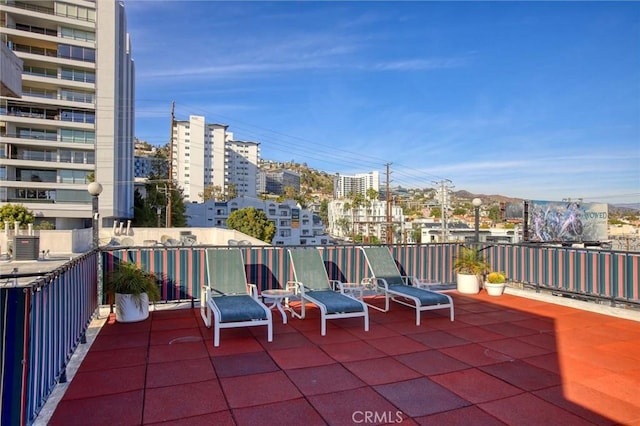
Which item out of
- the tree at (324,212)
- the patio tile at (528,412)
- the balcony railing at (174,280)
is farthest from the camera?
the tree at (324,212)

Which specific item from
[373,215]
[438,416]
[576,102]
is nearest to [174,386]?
[438,416]

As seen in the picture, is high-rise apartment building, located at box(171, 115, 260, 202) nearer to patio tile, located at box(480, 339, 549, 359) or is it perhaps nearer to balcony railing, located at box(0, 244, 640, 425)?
balcony railing, located at box(0, 244, 640, 425)

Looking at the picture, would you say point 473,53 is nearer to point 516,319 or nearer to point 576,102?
point 576,102

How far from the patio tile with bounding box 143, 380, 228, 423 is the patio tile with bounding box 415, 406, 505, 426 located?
5.26 feet

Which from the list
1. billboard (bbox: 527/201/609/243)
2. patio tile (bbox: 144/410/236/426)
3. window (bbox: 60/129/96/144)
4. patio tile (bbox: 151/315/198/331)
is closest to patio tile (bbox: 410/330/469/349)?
patio tile (bbox: 144/410/236/426)

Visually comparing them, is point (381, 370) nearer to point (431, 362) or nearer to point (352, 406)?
point (431, 362)

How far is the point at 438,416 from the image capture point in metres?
3.09

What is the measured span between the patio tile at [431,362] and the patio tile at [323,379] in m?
0.74

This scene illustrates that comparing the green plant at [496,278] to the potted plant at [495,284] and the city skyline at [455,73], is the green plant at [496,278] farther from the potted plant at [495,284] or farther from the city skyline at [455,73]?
the city skyline at [455,73]

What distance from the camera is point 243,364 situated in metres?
4.19

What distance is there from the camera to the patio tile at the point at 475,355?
437 centimetres

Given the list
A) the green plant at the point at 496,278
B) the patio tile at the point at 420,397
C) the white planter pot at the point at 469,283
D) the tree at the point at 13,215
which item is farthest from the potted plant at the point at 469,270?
the tree at the point at 13,215

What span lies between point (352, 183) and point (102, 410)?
524 ft

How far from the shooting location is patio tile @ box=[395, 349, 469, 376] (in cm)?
408
